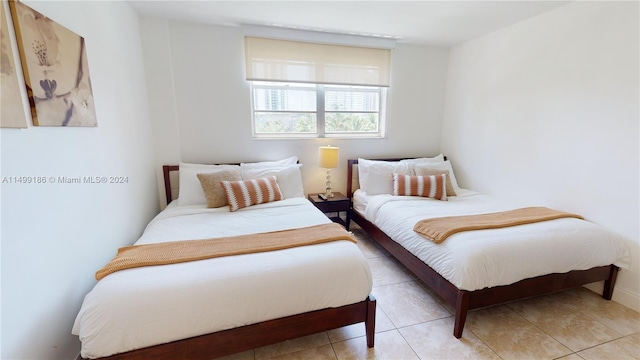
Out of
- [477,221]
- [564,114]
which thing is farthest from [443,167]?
[477,221]

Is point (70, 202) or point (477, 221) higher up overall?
point (70, 202)

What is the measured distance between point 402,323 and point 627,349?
130cm

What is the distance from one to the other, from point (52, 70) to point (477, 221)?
109 inches

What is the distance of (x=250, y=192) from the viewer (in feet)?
8.29

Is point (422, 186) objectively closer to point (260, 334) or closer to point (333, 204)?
point (333, 204)

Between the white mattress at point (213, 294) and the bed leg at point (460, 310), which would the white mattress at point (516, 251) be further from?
the white mattress at point (213, 294)

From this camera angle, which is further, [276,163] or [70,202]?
[276,163]

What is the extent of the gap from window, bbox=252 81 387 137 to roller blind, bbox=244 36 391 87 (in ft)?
0.44

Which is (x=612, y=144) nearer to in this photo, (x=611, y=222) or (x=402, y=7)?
(x=611, y=222)

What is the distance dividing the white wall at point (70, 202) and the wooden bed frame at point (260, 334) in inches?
16.4

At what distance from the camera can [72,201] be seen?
149cm

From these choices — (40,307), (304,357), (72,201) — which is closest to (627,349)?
(304,357)

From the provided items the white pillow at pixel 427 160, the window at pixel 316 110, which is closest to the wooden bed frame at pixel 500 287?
the white pillow at pixel 427 160

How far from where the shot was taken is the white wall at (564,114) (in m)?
1.99
